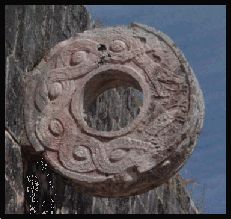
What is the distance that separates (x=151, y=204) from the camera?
1286 cm

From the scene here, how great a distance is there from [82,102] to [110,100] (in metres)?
2.49

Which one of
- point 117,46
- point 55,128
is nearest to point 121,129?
point 55,128

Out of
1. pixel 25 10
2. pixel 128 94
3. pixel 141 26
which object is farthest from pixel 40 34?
pixel 128 94

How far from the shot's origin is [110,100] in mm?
11734

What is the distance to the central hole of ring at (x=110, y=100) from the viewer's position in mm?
9281

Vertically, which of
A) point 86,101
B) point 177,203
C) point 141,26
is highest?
point 141,26

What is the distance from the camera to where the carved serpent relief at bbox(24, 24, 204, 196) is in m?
8.85

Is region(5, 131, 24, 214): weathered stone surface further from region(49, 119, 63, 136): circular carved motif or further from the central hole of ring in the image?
the central hole of ring

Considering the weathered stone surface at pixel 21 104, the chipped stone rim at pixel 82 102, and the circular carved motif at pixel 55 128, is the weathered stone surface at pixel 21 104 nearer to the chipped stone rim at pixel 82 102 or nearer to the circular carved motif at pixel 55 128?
the circular carved motif at pixel 55 128

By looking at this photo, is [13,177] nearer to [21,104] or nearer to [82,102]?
[21,104]

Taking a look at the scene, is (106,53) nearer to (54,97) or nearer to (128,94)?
(54,97)

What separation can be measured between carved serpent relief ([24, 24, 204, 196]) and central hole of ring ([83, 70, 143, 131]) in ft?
0.04

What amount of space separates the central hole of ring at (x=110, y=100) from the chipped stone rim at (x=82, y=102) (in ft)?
0.10
